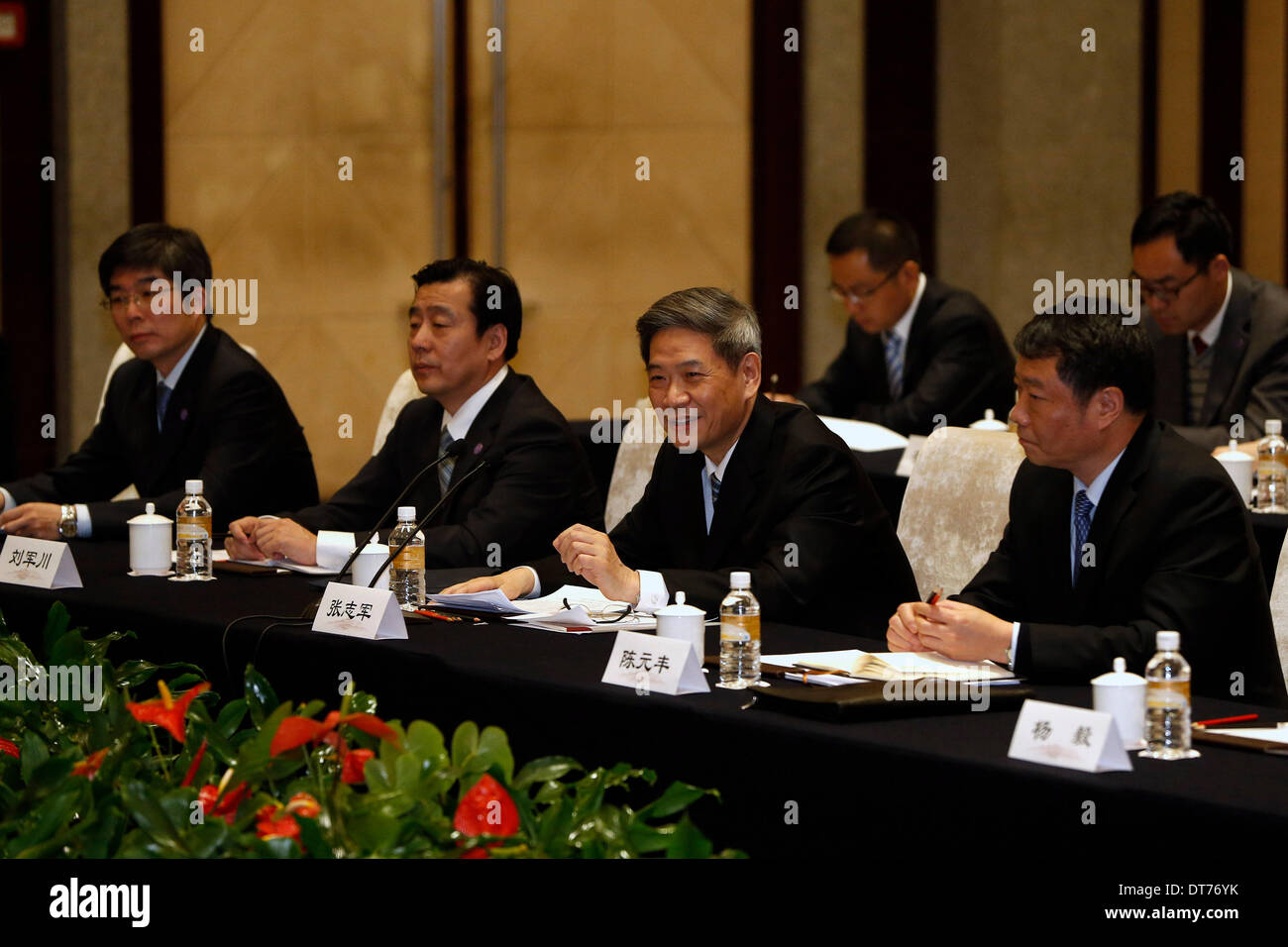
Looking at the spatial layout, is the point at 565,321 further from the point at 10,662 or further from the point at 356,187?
the point at 10,662

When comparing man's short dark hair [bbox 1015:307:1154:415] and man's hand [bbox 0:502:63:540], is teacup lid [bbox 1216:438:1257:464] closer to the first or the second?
man's short dark hair [bbox 1015:307:1154:415]

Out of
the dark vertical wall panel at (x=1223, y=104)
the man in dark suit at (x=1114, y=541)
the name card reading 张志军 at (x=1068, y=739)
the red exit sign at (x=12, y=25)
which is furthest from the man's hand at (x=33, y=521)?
the dark vertical wall panel at (x=1223, y=104)

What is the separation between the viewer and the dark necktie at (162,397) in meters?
4.08

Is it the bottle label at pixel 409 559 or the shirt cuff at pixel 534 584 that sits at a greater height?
the bottle label at pixel 409 559

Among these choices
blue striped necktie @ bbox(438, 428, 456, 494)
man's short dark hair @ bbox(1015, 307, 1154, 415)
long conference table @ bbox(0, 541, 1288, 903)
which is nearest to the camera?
long conference table @ bbox(0, 541, 1288, 903)

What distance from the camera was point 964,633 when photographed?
2256mm

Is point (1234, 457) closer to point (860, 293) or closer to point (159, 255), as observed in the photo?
point (860, 293)

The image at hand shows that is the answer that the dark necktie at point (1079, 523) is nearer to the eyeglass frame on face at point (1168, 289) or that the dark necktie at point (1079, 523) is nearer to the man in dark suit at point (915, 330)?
the eyeglass frame on face at point (1168, 289)

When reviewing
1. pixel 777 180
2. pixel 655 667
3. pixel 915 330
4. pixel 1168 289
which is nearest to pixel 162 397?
pixel 655 667

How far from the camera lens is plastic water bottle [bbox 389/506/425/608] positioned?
2896 millimetres

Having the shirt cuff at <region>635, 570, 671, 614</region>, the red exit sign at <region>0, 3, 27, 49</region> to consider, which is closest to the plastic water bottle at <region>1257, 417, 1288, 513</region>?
the shirt cuff at <region>635, 570, 671, 614</region>

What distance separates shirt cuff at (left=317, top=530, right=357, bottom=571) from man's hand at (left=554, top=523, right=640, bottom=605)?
68 cm

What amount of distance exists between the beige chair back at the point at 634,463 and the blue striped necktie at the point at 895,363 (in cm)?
191

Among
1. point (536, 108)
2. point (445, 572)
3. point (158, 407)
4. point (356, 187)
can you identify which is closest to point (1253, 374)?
point (445, 572)
